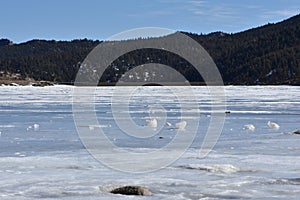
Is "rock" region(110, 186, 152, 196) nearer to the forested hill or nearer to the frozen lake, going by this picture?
the frozen lake

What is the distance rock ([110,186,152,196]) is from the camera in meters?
6.71

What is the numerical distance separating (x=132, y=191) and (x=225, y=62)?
15976 cm

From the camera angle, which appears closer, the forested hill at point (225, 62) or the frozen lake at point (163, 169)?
the frozen lake at point (163, 169)

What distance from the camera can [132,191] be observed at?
6797 mm

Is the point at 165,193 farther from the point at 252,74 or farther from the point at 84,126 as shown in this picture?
the point at 252,74

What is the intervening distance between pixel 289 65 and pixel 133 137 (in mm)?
126087

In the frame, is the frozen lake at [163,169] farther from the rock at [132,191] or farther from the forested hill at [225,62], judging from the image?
the forested hill at [225,62]

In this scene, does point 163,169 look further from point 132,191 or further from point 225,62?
point 225,62

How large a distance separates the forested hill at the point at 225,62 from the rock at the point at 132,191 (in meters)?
116

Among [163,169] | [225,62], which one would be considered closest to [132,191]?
[163,169]

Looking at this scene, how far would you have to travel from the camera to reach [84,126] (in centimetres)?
1568

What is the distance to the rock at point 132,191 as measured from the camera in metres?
6.71

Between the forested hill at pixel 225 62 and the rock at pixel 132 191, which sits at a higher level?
the forested hill at pixel 225 62

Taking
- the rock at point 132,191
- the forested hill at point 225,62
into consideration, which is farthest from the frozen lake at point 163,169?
the forested hill at point 225,62
